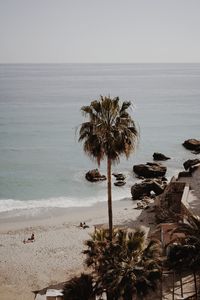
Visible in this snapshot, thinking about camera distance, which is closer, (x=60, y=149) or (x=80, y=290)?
(x=80, y=290)

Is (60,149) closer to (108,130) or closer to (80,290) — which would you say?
(108,130)

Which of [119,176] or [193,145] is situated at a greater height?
[193,145]

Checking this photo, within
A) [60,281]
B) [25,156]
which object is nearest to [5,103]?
[25,156]

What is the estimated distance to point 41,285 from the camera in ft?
74.2

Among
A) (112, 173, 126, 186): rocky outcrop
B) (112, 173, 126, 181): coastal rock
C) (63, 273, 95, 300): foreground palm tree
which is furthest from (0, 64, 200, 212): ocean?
(63, 273, 95, 300): foreground palm tree

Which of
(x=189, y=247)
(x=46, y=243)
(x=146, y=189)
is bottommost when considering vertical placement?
(x=189, y=247)

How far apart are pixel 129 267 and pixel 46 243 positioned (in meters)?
18.8

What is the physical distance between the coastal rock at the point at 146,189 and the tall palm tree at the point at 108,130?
68.4 ft

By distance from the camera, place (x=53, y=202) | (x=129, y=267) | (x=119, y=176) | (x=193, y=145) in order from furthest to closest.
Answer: (x=193, y=145), (x=119, y=176), (x=53, y=202), (x=129, y=267)

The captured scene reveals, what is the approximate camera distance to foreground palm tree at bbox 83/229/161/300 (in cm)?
1116

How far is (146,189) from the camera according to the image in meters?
39.3

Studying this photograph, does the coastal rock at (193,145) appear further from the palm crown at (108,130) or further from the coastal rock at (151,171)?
the palm crown at (108,130)

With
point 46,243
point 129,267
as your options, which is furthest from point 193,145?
point 129,267

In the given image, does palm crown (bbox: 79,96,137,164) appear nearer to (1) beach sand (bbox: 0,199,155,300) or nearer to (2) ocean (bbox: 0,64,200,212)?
(2) ocean (bbox: 0,64,200,212)
